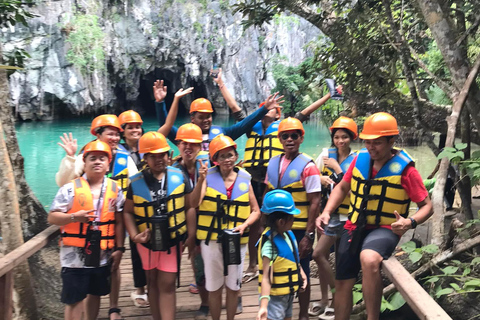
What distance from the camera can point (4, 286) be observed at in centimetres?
305

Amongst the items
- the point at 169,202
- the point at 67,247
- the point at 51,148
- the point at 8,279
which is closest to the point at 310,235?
the point at 169,202

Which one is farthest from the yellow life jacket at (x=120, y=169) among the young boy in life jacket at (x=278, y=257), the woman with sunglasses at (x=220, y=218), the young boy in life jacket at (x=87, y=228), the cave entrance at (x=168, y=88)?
the cave entrance at (x=168, y=88)

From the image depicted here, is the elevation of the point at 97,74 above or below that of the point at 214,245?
above

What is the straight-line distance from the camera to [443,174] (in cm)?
375

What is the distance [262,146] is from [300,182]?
37.7 inches

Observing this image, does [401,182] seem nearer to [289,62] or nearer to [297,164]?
[297,164]

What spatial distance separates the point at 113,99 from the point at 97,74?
239cm

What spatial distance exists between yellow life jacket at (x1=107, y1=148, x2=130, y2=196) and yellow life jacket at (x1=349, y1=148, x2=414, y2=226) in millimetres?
1951

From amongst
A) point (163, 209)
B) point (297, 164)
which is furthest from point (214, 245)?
point (297, 164)

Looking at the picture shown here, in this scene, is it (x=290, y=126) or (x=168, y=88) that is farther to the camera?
(x=168, y=88)

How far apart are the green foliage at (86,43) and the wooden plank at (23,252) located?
80.3 ft

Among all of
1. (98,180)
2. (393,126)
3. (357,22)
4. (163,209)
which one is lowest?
(163,209)

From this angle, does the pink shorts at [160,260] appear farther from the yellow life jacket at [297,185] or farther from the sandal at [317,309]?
the sandal at [317,309]

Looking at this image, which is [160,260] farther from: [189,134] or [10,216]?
[10,216]
